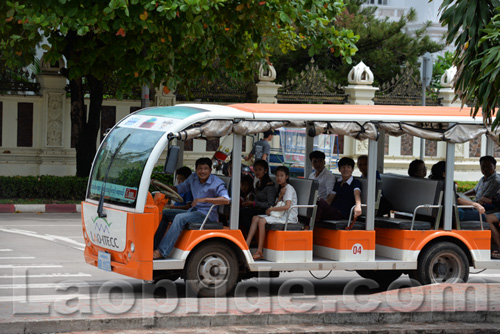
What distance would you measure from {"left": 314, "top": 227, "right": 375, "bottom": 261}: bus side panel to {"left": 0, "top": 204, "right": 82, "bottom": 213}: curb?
33.7 ft

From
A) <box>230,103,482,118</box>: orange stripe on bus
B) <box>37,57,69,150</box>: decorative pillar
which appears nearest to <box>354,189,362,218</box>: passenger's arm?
<box>230,103,482,118</box>: orange stripe on bus

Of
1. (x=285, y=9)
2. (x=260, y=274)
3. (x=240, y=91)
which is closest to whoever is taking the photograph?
(x=260, y=274)

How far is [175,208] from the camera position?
1054 cm

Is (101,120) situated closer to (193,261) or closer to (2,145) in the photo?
(2,145)

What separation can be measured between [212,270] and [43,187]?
37.4 feet

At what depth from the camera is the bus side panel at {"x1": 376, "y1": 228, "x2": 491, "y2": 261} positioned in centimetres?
1044

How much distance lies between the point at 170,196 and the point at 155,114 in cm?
94

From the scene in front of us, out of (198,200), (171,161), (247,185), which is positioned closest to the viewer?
(171,161)

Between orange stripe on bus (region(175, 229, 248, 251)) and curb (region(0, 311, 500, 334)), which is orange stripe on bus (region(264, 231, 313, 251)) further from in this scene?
curb (region(0, 311, 500, 334))

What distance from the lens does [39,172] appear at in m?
22.4

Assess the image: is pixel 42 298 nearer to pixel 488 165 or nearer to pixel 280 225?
pixel 280 225

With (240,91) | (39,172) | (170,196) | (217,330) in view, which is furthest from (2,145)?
(217,330)

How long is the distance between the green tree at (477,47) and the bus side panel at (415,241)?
256cm

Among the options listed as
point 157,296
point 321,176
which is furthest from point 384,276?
point 157,296
